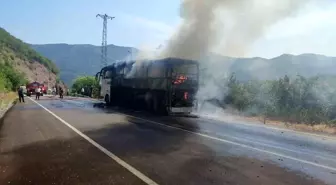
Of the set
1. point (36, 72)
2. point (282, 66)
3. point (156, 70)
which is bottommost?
point (156, 70)

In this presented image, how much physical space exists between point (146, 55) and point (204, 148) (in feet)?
64.0

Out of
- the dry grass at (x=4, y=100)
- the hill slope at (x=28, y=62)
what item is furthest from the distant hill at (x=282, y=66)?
the hill slope at (x=28, y=62)

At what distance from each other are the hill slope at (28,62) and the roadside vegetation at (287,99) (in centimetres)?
7954

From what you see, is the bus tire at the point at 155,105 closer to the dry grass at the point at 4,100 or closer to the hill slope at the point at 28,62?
the dry grass at the point at 4,100

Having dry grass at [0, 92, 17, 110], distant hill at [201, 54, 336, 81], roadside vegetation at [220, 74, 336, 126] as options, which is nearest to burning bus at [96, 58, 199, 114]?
roadside vegetation at [220, 74, 336, 126]

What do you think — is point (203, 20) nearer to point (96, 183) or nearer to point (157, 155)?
point (157, 155)

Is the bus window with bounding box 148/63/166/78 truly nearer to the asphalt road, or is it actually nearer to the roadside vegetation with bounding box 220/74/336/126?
the roadside vegetation with bounding box 220/74/336/126

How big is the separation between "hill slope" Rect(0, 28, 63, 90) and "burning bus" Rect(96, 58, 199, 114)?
7656 centimetres

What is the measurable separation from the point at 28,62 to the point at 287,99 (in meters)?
96.8

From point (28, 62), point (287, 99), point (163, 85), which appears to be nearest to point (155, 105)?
point (163, 85)

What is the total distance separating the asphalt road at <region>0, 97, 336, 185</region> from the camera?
6.68 m

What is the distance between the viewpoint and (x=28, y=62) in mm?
107750

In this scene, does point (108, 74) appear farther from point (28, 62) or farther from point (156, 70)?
point (28, 62)

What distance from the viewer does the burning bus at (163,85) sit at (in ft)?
72.6
